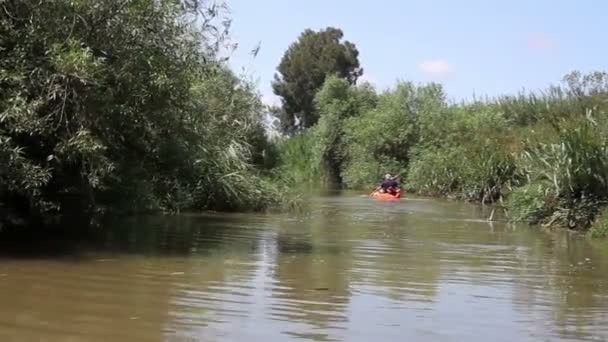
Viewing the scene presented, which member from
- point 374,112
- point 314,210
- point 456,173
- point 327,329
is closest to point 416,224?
point 314,210

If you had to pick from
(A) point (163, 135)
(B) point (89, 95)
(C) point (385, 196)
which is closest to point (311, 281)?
(B) point (89, 95)

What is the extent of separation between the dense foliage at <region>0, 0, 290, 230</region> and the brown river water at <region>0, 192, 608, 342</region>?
0.98 m

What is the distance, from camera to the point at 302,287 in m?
9.81

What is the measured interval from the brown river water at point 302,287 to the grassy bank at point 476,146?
2046mm

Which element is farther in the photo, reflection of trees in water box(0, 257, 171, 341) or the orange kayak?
the orange kayak

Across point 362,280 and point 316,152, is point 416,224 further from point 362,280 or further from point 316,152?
point 316,152

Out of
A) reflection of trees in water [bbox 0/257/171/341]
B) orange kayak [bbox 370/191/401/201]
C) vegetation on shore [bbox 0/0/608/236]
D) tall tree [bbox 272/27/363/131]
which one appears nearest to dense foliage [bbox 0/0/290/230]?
vegetation on shore [bbox 0/0/608/236]

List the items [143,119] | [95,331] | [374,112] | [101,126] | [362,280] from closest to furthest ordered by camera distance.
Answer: [95,331] < [362,280] < [101,126] < [143,119] < [374,112]

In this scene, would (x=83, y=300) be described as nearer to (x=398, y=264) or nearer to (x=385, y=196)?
(x=398, y=264)

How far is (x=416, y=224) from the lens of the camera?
20.2 metres

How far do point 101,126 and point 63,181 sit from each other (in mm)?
1680

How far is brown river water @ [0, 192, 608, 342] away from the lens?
7.44 metres

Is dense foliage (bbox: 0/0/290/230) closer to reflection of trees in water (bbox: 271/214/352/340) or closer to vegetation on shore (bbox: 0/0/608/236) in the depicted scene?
vegetation on shore (bbox: 0/0/608/236)

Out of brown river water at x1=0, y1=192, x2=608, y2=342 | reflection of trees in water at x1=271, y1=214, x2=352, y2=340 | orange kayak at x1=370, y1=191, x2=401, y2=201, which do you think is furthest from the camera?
orange kayak at x1=370, y1=191, x2=401, y2=201
